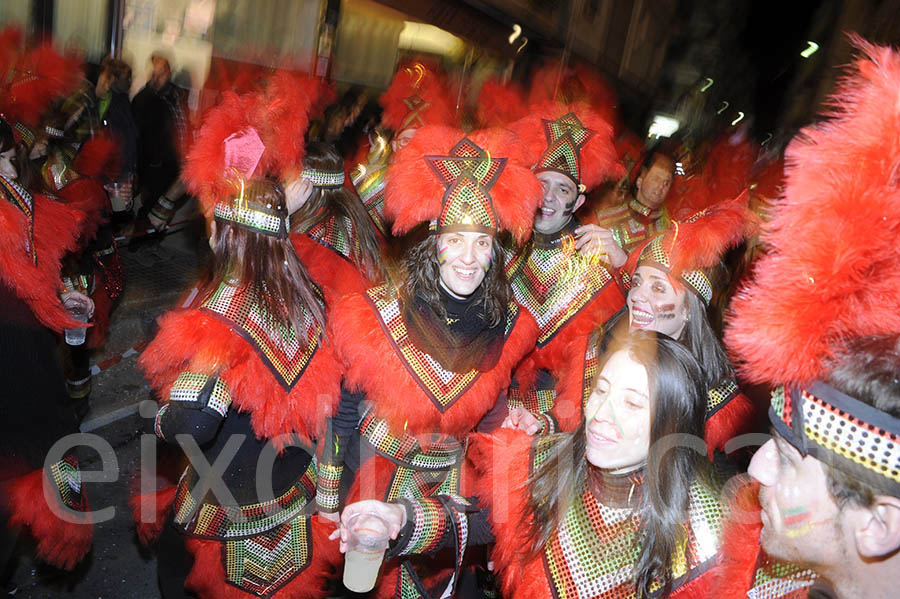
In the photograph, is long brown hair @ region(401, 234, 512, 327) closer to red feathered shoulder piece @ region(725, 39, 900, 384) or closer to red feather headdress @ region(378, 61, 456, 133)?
red feathered shoulder piece @ region(725, 39, 900, 384)

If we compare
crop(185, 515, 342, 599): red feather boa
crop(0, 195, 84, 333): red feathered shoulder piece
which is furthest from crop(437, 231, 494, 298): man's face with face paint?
crop(0, 195, 84, 333): red feathered shoulder piece

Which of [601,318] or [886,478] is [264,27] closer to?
[601,318]

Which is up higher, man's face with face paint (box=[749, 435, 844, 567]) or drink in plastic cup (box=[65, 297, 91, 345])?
man's face with face paint (box=[749, 435, 844, 567])

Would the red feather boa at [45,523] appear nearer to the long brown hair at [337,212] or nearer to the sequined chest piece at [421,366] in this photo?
the sequined chest piece at [421,366]

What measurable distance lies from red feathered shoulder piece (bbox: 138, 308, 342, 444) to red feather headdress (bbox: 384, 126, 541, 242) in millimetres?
700

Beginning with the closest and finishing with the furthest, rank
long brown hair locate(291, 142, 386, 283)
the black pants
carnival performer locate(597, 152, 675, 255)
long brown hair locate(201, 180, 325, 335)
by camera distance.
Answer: long brown hair locate(201, 180, 325, 335), the black pants, long brown hair locate(291, 142, 386, 283), carnival performer locate(597, 152, 675, 255)

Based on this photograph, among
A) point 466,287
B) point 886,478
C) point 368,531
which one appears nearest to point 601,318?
point 466,287

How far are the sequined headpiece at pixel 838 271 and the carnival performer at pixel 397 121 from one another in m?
4.32

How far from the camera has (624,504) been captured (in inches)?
80.4

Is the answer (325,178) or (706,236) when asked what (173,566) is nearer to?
(325,178)

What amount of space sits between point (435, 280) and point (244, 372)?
0.82m

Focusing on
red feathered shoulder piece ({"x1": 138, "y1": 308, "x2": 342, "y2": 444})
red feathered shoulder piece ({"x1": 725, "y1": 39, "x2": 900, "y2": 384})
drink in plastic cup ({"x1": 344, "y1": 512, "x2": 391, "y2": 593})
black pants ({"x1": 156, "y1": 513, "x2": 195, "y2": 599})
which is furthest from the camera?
black pants ({"x1": 156, "y1": 513, "x2": 195, "y2": 599})

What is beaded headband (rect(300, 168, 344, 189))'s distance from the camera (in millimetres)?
4234

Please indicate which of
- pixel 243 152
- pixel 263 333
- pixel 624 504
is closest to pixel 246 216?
pixel 243 152
